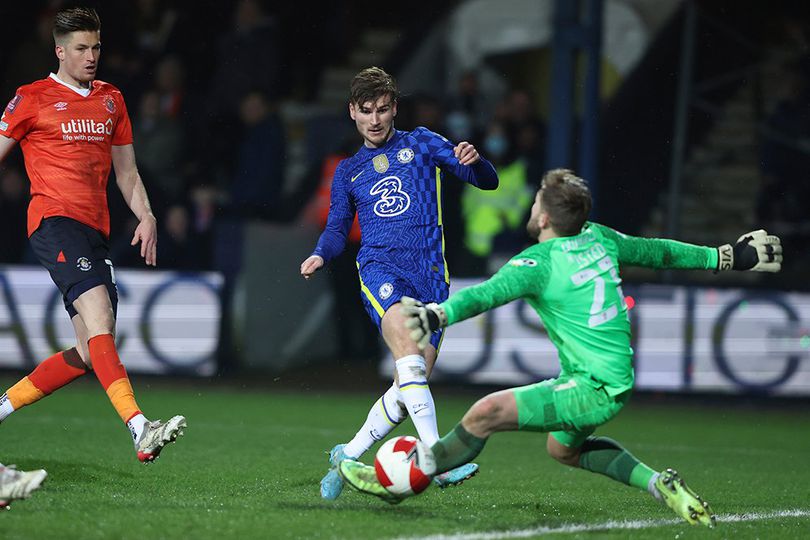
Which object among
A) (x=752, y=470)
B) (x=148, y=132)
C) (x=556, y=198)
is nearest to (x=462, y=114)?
(x=148, y=132)

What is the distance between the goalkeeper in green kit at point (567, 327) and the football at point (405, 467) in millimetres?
43

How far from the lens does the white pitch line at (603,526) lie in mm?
4891

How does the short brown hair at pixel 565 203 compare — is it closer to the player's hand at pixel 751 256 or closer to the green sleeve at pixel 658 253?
the green sleeve at pixel 658 253

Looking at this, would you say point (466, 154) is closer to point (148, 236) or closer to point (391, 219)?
point (391, 219)

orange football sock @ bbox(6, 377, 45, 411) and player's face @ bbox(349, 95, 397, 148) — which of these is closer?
player's face @ bbox(349, 95, 397, 148)

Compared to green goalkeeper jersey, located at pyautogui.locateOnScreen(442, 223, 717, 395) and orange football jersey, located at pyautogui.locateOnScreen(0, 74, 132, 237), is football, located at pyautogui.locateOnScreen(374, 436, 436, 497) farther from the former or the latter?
orange football jersey, located at pyautogui.locateOnScreen(0, 74, 132, 237)

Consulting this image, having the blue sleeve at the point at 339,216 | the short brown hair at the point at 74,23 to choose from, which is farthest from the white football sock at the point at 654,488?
the short brown hair at the point at 74,23

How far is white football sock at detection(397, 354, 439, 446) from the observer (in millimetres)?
5875

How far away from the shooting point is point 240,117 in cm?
1420

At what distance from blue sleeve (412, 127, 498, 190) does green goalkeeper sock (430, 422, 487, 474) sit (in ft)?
5.37

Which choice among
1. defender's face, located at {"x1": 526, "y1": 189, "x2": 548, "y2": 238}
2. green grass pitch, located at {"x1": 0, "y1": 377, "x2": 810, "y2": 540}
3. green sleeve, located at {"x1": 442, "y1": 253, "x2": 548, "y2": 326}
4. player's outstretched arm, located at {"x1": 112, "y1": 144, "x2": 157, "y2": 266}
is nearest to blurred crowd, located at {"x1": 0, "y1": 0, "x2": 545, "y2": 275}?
green grass pitch, located at {"x1": 0, "y1": 377, "x2": 810, "y2": 540}

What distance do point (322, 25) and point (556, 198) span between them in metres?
12.0

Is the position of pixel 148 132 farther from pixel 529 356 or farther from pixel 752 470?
pixel 752 470

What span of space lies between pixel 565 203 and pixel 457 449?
3.47 ft
